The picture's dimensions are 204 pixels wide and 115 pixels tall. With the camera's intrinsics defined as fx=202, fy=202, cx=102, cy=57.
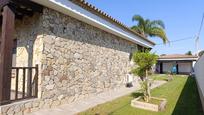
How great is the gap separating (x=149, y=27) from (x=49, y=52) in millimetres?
21088

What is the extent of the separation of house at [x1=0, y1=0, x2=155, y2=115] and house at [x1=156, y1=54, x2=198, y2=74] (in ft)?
93.2

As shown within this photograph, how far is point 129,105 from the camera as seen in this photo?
8164mm

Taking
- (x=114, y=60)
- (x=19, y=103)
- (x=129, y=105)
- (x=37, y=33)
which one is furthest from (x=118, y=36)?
(x=19, y=103)

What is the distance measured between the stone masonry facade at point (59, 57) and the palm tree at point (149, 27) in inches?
649

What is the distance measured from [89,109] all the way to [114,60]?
5.56m

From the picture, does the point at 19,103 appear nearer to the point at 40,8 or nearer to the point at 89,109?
the point at 89,109

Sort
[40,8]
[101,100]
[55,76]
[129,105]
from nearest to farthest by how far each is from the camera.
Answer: [40,8], [55,76], [129,105], [101,100]

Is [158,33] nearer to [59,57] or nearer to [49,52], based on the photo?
[59,57]

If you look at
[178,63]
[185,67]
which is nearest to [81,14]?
[185,67]

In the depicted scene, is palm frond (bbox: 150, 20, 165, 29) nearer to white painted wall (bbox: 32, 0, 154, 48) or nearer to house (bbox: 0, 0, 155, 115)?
white painted wall (bbox: 32, 0, 154, 48)

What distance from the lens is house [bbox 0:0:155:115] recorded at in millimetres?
5961

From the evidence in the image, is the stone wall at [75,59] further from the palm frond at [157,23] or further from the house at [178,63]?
the house at [178,63]

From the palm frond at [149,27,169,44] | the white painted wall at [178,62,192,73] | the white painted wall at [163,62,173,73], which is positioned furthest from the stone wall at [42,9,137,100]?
the white painted wall at [163,62,173,73]

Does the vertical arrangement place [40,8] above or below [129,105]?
above
